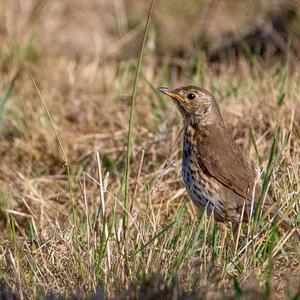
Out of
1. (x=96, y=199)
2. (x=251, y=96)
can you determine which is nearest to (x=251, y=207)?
(x=96, y=199)

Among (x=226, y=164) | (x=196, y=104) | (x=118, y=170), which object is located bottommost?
(x=118, y=170)

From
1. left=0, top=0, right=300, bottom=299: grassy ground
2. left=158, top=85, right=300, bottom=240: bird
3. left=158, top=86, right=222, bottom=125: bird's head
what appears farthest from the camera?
left=158, top=86, right=222, bottom=125: bird's head

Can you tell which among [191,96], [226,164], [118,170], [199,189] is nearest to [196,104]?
[191,96]

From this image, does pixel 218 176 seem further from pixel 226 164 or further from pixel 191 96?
pixel 191 96

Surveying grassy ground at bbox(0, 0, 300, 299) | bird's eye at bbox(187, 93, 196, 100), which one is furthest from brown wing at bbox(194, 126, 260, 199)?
bird's eye at bbox(187, 93, 196, 100)

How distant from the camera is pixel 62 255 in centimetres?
467

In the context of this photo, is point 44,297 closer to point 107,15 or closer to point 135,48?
point 135,48

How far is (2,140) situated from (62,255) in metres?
2.76

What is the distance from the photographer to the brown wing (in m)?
5.20

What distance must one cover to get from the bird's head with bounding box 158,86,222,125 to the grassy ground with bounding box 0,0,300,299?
206mm

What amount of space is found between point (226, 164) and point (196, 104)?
22.0 inches

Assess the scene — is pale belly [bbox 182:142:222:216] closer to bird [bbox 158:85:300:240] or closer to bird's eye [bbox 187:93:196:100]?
bird [bbox 158:85:300:240]

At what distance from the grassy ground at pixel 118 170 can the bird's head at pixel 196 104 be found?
21 centimetres

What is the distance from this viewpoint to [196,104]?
570 centimetres
